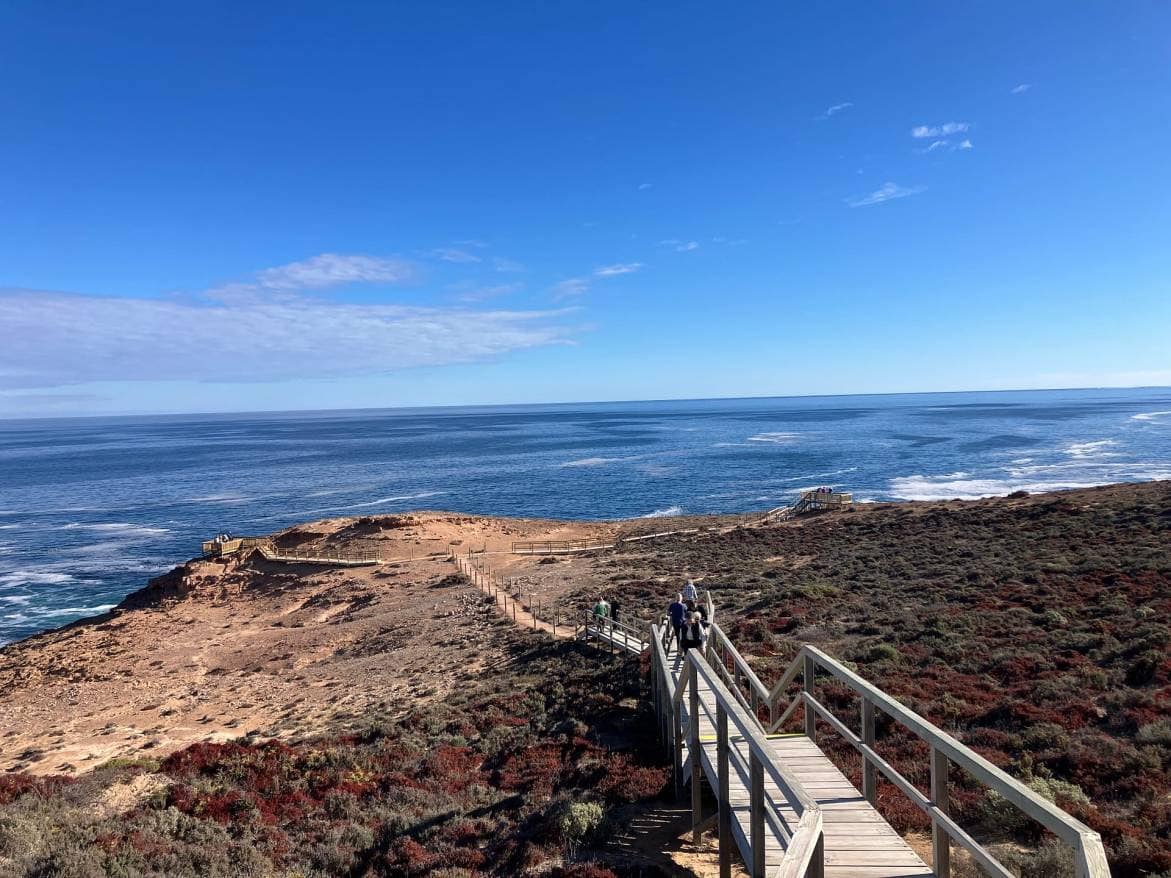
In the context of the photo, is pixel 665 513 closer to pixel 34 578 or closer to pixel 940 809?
pixel 34 578

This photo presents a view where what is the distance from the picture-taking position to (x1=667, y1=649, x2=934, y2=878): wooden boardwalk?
193 inches

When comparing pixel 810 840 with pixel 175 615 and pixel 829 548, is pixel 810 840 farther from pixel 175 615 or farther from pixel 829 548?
pixel 175 615

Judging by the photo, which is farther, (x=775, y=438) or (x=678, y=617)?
(x=775, y=438)

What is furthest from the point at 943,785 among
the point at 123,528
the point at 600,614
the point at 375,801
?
the point at 123,528

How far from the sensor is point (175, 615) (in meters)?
32.0

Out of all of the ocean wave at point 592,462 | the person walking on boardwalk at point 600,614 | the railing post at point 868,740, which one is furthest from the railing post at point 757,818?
the ocean wave at point 592,462

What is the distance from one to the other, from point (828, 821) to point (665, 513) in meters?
50.3

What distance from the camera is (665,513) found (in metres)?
55.6

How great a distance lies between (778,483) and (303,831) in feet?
215

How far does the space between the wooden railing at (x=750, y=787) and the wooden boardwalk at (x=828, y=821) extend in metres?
0.04

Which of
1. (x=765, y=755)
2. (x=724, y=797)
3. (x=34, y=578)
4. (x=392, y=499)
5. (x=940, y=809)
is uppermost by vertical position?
(x=765, y=755)

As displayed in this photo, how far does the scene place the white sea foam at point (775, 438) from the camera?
122812 millimetres

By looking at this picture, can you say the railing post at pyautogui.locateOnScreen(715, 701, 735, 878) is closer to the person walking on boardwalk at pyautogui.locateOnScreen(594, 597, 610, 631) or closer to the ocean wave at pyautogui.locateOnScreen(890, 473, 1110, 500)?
the person walking on boardwalk at pyautogui.locateOnScreen(594, 597, 610, 631)

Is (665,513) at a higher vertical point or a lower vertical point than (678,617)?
lower
